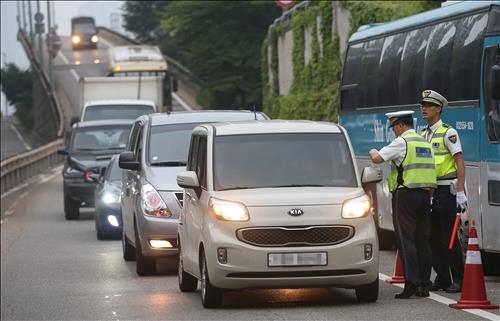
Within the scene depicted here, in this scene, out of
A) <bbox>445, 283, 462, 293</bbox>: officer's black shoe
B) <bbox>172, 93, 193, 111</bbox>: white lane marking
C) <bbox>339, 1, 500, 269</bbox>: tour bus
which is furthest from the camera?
<bbox>172, 93, 193, 111</bbox>: white lane marking

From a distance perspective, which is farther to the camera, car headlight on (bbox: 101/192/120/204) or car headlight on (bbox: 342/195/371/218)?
car headlight on (bbox: 101/192/120/204)

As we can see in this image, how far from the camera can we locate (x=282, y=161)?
1451cm

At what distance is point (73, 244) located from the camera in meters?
24.8

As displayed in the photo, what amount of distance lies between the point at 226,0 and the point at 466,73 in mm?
73180

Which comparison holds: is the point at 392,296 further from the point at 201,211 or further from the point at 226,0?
the point at 226,0

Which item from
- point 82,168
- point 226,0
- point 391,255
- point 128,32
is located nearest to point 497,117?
point 391,255

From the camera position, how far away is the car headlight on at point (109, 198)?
992 inches

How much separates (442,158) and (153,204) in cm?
430

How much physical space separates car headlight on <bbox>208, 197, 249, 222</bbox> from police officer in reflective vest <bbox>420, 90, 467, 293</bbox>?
198cm

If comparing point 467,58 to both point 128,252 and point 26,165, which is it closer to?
point 128,252

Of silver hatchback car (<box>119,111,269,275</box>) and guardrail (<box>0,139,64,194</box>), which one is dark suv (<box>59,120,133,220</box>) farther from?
guardrail (<box>0,139,64,194</box>)

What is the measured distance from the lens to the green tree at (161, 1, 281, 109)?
86500 mm

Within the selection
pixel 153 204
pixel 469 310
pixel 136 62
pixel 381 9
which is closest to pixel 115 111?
pixel 381 9

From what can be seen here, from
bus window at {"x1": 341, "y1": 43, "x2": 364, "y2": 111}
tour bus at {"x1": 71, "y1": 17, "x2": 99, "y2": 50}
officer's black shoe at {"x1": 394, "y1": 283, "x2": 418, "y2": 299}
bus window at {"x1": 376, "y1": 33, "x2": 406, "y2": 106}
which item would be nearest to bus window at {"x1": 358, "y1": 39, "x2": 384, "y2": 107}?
bus window at {"x1": 376, "y1": 33, "x2": 406, "y2": 106}
